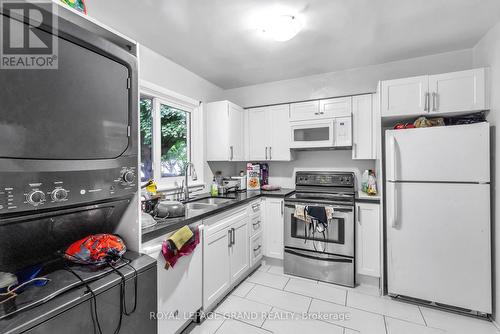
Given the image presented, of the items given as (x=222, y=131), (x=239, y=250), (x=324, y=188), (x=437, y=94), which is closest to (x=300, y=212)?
(x=324, y=188)

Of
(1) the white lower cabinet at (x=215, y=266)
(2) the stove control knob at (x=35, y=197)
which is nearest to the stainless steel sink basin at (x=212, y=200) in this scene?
(1) the white lower cabinet at (x=215, y=266)

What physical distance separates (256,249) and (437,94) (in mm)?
2409

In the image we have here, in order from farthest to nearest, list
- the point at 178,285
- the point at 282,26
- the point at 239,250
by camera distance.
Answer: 1. the point at 239,250
2. the point at 282,26
3. the point at 178,285

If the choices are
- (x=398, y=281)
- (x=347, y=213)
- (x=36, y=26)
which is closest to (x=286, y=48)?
(x=347, y=213)

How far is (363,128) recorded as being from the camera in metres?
2.75

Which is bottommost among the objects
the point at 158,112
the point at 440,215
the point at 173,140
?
the point at 440,215

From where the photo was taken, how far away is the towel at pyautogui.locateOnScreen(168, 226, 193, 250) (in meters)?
1.50

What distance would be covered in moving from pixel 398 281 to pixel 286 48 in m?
2.51

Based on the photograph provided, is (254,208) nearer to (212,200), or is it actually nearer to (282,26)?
(212,200)

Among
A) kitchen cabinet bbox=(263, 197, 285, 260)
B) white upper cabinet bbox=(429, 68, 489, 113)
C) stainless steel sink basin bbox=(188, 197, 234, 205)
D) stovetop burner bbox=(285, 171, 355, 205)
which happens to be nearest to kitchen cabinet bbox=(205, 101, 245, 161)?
stainless steel sink basin bbox=(188, 197, 234, 205)

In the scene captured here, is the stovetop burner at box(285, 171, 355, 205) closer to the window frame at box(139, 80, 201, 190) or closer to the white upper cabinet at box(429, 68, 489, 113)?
the white upper cabinet at box(429, 68, 489, 113)

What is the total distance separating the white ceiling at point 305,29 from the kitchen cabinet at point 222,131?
50 centimetres

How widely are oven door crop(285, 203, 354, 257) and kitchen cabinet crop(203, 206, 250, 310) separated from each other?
0.52 meters

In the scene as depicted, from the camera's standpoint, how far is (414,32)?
210 cm
